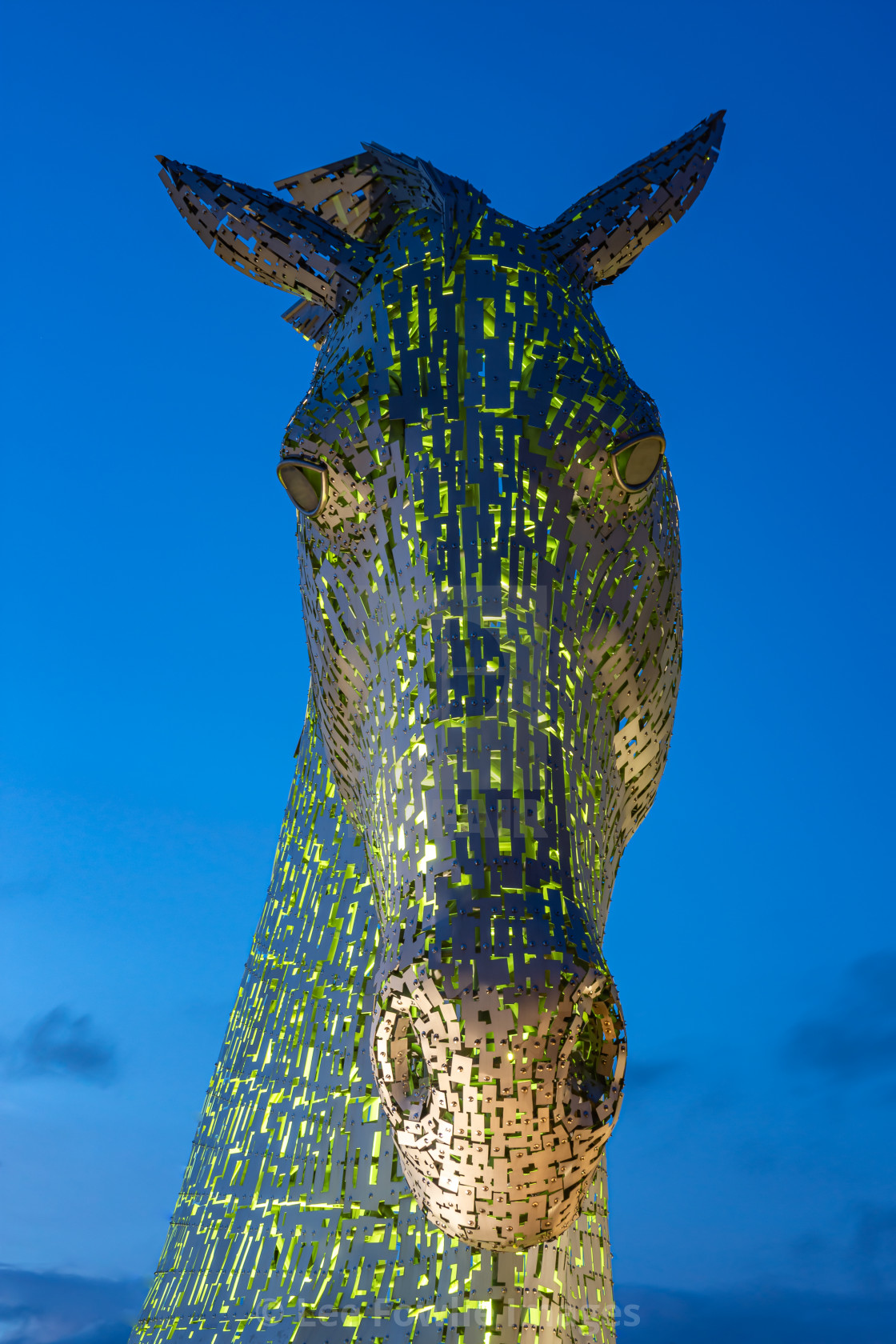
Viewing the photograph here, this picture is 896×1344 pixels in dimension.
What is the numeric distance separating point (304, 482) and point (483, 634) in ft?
1.98

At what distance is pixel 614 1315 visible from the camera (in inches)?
115

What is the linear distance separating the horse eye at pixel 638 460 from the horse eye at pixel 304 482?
0.67 meters

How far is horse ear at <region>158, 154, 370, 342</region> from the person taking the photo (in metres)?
3.18

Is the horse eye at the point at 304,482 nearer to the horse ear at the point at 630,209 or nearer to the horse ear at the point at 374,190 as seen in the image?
the horse ear at the point at 374,190

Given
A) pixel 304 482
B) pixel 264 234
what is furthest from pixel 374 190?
pixel 304 482

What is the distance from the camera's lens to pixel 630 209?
3.38 meters

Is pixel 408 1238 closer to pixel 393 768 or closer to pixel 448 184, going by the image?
pixel 393 768

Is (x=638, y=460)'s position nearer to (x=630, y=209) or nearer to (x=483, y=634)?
(x=483, y=634)

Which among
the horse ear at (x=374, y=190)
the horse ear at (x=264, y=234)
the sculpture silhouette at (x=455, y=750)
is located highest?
the horse ear at (x=374, y=190)

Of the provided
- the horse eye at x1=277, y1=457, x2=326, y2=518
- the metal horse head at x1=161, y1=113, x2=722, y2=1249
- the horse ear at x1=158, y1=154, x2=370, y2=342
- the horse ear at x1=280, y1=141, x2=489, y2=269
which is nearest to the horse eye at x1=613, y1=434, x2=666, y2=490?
the metal horse head at x1=161, y1=113, x2=722, y2=1249

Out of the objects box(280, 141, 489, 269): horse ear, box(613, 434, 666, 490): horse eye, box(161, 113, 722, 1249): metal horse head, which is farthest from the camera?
box(280, 141, 489, 269): horse ear

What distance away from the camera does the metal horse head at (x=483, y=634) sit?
71.2 inches

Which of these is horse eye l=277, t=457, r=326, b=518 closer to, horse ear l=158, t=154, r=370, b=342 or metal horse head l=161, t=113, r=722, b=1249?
metal horse head l=161, t=113, r=722, b=1249

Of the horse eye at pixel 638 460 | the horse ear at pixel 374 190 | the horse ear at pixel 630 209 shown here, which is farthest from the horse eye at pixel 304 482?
the horse ear at pixel 630 209
